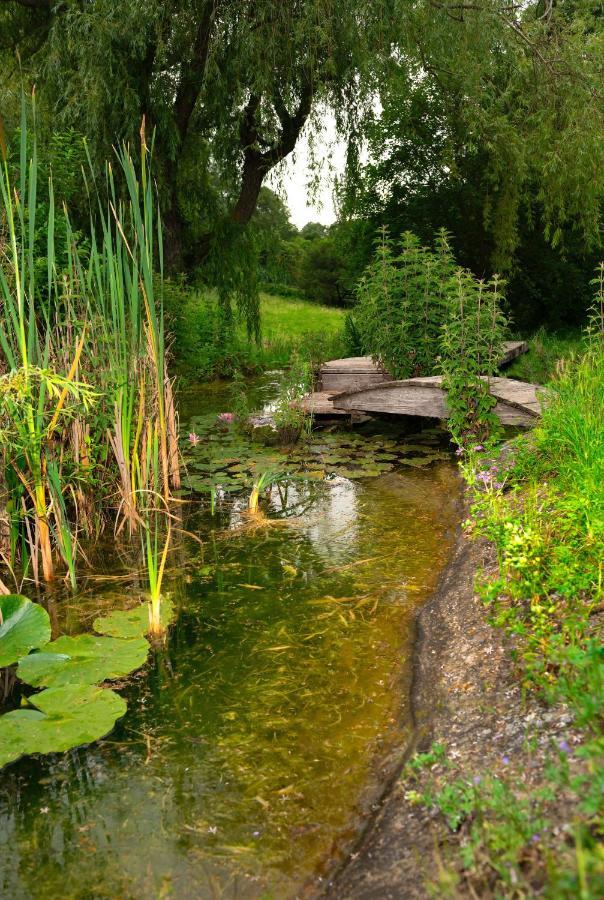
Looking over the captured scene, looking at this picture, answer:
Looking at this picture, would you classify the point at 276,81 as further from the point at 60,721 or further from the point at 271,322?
the point at 271,322

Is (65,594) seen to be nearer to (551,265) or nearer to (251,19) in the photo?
(251,19)

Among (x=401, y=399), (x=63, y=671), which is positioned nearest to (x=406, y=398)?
(x=401, y=399)

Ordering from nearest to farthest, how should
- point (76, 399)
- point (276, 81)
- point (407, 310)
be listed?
point (76, 399) < point (407, 310) < point (276, 81)

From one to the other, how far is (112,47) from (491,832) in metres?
7.09

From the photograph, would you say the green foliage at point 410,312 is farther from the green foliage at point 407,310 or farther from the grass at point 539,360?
the grass at point 539,360

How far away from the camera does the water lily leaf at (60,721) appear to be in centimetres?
222

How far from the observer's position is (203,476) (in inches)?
200

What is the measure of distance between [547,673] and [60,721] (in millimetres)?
1362

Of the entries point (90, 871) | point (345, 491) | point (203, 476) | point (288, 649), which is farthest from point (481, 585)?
point (203, 476)

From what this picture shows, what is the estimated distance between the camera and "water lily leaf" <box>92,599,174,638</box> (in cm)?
294

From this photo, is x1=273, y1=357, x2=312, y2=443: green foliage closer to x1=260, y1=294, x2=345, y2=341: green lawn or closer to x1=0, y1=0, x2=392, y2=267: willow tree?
x1=0, y1=0, x2=392, y2=267: willow tree

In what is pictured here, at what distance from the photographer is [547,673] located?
2.10 meters

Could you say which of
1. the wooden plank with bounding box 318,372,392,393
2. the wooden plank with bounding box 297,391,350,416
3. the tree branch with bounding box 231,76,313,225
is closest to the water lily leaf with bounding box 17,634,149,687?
the wooden plank with bounding box 297,391,350,416

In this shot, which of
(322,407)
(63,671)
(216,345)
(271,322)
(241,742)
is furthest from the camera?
(271,322)
